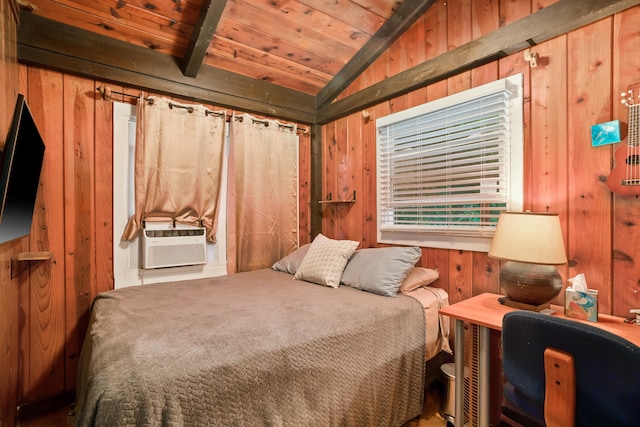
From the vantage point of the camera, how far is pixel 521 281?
5.12 ft

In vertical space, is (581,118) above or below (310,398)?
above

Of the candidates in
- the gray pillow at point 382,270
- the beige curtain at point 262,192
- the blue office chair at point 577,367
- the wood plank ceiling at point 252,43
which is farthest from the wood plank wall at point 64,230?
the blue office chair at point 577,367

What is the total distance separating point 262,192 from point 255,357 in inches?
77.2

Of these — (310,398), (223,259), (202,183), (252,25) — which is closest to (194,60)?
(252,25)

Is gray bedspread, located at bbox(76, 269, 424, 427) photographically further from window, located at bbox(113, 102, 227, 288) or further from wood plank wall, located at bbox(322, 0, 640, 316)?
wood plank wall, located at bbox(322, 0, 640, 316)

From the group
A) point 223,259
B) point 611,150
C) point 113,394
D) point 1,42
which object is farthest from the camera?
point 223,259

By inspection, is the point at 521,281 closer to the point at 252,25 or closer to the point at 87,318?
the point at 252,25

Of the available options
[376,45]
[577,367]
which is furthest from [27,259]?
[376,45]

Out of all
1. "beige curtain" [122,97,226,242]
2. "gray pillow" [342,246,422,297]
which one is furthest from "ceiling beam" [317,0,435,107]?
"gray pillow" [342,246,422,297]

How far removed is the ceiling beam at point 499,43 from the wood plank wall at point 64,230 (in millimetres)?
2113

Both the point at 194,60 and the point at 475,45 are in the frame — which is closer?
the point at 475,45

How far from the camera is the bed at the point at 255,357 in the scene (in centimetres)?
101

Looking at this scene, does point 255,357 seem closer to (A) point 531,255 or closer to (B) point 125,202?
(A) point 531,255

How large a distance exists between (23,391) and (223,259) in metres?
1.50
